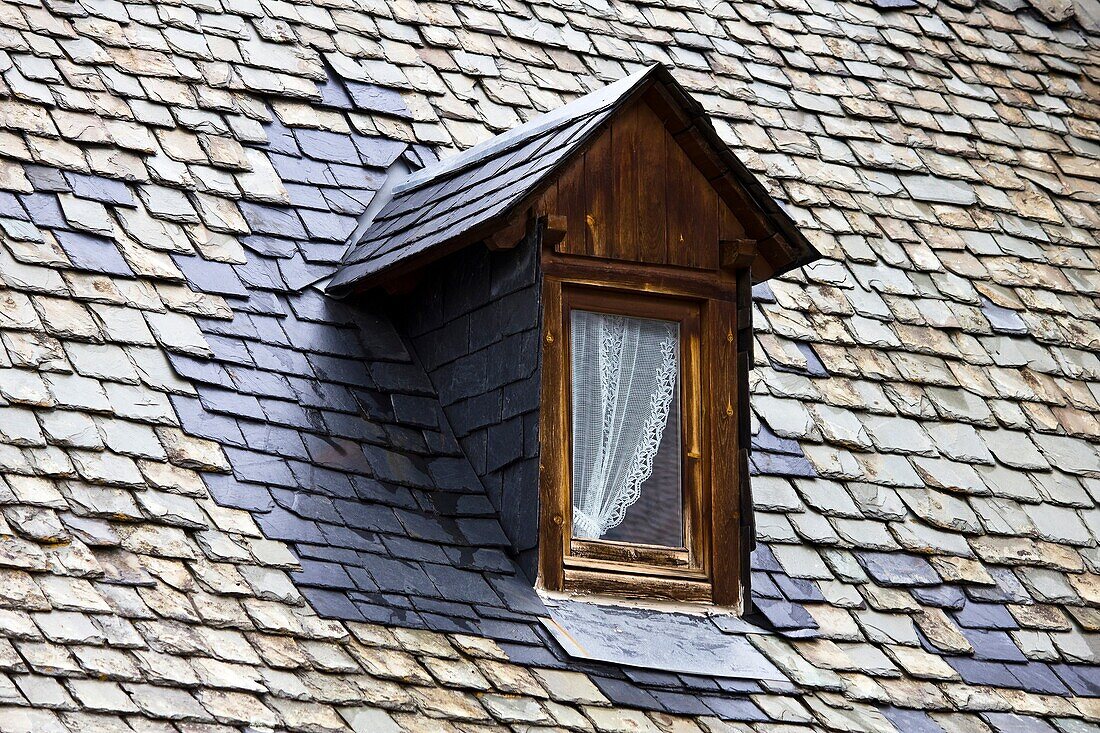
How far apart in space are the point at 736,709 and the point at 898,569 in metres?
1.27

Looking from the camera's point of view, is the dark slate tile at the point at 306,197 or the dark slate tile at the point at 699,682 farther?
the dark slate tile at the point at 306,197

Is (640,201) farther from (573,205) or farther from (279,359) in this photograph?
(279,359)

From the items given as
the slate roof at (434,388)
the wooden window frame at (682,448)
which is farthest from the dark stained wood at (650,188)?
the slate roof at (434,388)

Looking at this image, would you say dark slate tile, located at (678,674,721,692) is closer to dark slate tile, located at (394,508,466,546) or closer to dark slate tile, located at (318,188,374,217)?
dark slate tile, located at (394,508,466,546)

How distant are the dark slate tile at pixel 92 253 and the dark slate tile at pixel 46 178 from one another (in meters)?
0.16

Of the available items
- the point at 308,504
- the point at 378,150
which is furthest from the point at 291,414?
the point at 378,150

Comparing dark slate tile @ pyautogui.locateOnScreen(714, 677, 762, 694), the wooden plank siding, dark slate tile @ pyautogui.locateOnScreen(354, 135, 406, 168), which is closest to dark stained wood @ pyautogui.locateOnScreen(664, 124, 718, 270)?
the wooden plank siding

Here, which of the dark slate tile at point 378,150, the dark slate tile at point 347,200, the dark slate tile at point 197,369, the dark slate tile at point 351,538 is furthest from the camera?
the dark slate tile at point 378,150

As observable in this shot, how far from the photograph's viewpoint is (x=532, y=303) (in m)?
6.39

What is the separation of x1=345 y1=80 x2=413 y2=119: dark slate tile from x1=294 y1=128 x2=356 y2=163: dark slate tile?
0.22 m

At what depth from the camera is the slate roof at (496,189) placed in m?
6.38

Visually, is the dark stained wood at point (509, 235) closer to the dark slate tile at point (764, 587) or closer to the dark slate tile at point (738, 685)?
the dark slate tile at point (764, 587)

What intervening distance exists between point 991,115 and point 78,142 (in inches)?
190

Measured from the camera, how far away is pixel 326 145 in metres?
7.36
